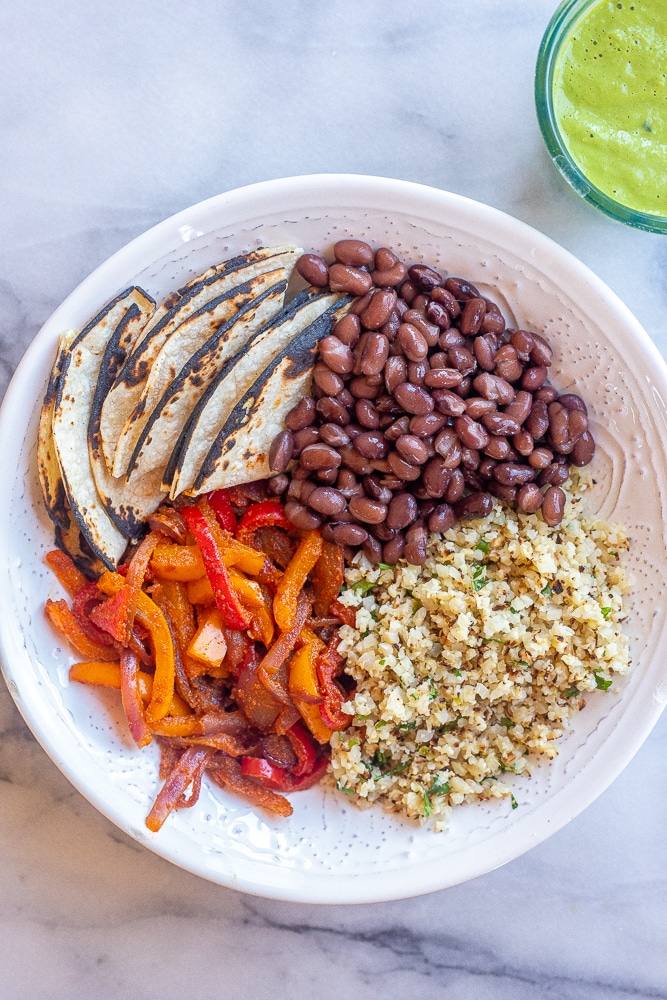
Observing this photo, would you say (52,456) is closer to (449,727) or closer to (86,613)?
(86,613)

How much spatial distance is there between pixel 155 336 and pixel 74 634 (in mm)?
879

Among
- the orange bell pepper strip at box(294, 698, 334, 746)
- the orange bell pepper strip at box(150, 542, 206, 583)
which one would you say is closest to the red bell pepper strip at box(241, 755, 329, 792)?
the orange bell pepper strip at box(294, 698, 334, 746)

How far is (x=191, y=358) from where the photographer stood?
197cm

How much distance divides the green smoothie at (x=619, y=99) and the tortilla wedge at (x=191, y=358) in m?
0.91

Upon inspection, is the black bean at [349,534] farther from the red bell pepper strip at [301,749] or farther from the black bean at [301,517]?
the red bell pepper strip at [301,749]

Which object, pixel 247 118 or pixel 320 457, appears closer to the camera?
pixel 320 457

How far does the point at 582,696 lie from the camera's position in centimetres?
213

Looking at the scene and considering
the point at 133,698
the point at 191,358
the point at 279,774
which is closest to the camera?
the point at 191,358

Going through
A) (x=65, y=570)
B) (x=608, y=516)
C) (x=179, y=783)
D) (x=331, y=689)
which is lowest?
(x=179, y=783)

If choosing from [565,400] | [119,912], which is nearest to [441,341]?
[565,400]

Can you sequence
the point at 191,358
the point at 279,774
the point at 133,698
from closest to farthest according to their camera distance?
the point at 191,358 < the point at 133,698 < the point at 279,774

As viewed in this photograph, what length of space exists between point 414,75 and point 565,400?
111 cm

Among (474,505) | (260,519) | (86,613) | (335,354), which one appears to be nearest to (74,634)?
(86,613)

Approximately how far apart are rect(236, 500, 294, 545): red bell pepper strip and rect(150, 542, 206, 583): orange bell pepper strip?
139 mm
